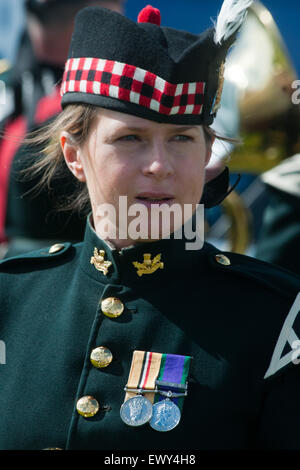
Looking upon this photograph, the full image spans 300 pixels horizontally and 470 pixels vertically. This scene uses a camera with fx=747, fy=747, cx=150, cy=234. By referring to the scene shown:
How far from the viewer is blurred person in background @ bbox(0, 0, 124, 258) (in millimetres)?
3760

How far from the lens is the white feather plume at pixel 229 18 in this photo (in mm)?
2055

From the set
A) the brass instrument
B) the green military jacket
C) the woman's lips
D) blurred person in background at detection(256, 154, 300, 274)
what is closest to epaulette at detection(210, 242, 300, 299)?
the green military jacket

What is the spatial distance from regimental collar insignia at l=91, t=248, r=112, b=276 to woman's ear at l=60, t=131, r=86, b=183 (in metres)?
0.24

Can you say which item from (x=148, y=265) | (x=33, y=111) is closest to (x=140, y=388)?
(x=148, y=265)

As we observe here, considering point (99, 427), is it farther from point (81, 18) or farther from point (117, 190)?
point (81, 18)

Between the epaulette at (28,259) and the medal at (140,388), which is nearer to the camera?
the medal at (140,388)

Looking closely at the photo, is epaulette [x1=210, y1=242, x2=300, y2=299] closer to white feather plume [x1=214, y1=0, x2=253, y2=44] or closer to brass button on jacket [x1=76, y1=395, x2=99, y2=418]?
brass button on jacket [x1=76, y1=395, x2=99, y2=418]

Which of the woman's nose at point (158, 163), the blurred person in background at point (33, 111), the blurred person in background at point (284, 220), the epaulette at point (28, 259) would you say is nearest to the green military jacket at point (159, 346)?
the epaulette at point (28, 259)

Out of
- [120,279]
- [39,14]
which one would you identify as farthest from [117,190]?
[39,14]

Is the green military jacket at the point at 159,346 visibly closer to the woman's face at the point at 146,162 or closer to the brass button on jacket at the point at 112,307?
the brass button on jacket at the point at 112,307

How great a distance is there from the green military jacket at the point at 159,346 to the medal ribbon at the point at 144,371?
0.07 feet

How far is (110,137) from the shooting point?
201 cm
